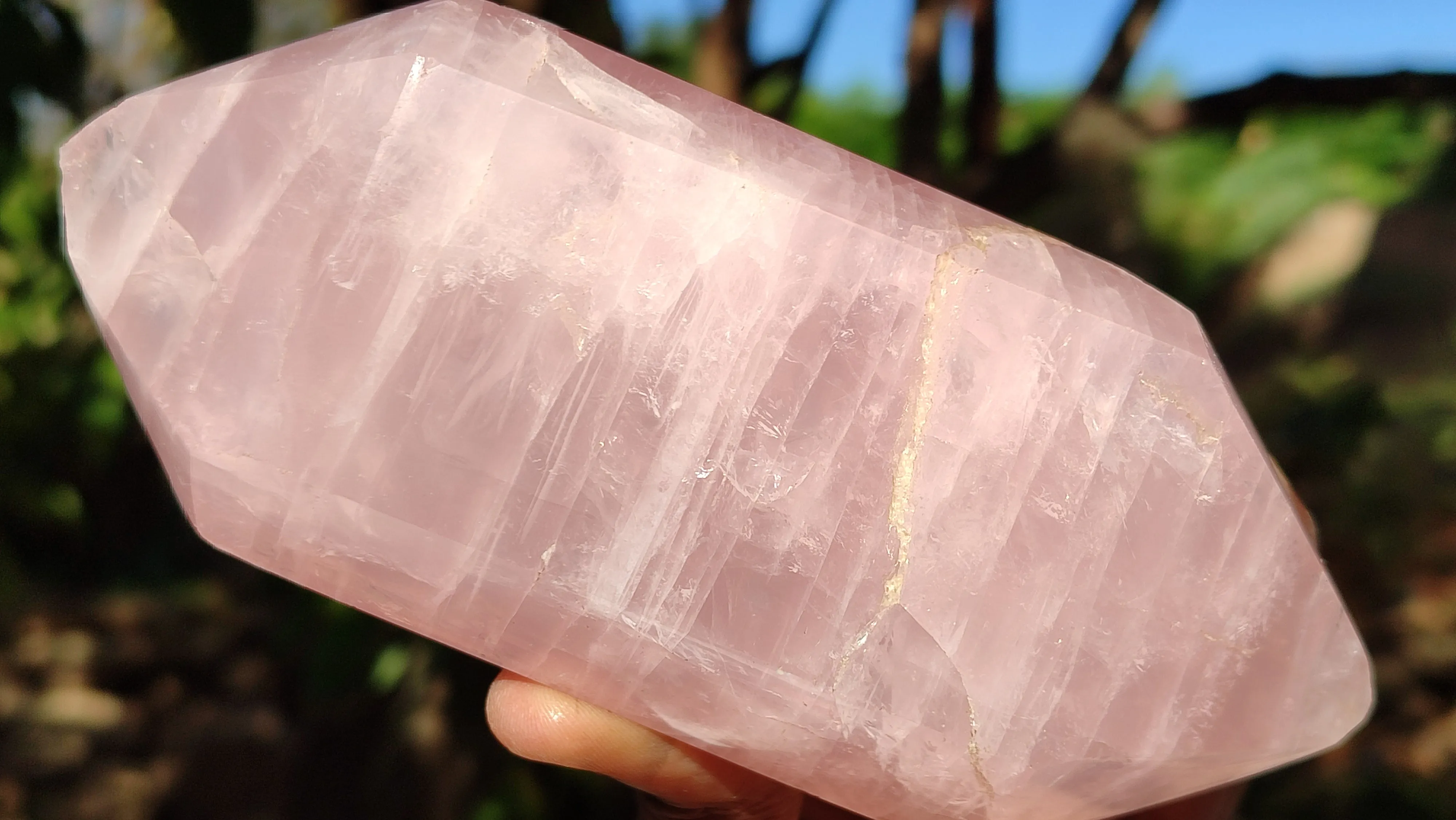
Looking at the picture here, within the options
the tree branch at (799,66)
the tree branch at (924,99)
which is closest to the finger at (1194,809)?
the tree branch at (924,99)

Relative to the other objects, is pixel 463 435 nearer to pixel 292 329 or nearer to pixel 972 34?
pixel 292 329

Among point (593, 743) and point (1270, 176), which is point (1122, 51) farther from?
point (593, 743)

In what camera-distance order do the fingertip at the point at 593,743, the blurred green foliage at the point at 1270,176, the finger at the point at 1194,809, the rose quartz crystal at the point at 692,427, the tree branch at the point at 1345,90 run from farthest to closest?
the blurred green foliage at the point at 1270,176 < the tree branch at the point at 1345,90 < the finger at the point at 1194,809 < the fingertip at the point at 593,743 < the rose quartz crystal at the point at 692,427

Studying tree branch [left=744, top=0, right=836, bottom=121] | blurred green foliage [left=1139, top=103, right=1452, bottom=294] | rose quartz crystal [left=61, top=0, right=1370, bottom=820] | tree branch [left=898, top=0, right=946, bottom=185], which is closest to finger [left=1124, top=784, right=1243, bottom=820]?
rose quartz crystal [left=61, top=0, right=1370, bottom=820]

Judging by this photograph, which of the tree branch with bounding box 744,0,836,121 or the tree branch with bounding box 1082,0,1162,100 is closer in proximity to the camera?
the tree branch with bounding box 1082,0,1162,100

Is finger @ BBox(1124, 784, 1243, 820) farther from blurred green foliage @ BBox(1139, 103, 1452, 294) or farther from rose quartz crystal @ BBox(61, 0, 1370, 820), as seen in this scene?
blurred green foliage @ BBox(1139, 103, 1452, 294)

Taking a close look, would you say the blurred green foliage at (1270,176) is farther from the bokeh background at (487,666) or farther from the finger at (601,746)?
the finger at (601,746)
